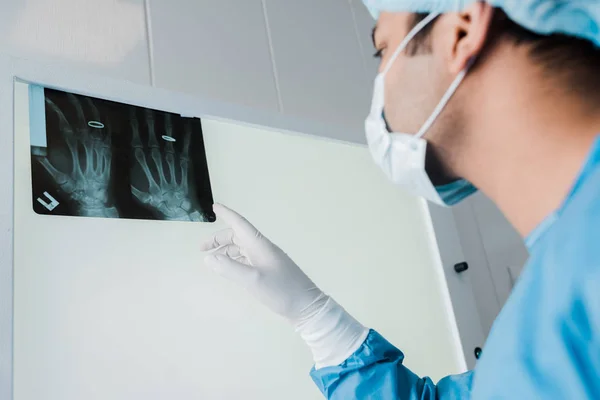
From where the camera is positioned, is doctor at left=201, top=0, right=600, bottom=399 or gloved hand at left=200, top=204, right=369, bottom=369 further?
gloved hand at left=200, top=204, right=369, bottom=369

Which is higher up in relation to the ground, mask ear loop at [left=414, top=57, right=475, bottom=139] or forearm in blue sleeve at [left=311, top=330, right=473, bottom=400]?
mask ear loop at [left=414, top=57, right=475, bottom=139]

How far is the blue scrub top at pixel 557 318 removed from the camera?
0.50 m

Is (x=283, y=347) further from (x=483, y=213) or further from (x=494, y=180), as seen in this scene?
(x=483, y=213)

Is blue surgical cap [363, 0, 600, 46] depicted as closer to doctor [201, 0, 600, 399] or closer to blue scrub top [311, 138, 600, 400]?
doctor [201, 0, 600, 399]

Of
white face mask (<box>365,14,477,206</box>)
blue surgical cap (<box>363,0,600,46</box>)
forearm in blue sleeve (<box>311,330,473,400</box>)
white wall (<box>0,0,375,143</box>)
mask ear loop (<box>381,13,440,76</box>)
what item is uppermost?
white wall (<box>0,0,375,143</box>)

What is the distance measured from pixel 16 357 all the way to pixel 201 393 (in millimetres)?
347

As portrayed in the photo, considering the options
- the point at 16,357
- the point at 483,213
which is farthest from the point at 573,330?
the point at 483,213

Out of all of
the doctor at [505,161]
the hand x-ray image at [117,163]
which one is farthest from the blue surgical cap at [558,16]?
the hand x-ray image at [117,163]

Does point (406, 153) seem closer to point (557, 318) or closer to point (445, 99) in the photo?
point (445, 99)

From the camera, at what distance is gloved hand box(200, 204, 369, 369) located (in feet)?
3.27

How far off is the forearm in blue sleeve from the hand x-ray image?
0.45 m

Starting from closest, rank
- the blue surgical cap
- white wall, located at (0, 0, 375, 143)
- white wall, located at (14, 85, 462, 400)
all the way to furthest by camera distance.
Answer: the blue surgical cap
white wall, located at (14, 85, 462, 400)
white wall, located at (0, 0, 375, 143)

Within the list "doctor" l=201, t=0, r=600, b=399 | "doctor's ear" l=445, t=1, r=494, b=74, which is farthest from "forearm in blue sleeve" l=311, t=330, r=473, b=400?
"doctor's ear" l=445, t=1, r=494, b=74

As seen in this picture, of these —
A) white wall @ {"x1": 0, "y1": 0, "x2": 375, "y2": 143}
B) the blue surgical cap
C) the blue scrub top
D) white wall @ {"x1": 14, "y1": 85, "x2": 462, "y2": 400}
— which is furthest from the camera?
white wall @ {"x1": 0, "y1": 0, "x2": 375, "y2": 143}
